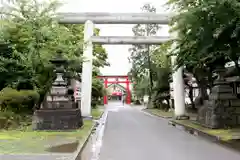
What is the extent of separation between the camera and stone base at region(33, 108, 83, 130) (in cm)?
1697

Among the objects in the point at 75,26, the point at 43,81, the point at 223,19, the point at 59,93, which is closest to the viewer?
the point at 223,19

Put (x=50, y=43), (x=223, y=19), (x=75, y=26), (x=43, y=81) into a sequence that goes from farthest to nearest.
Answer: (x=75, y=26), (x=43, y=81), (x=50, y=43), (x=223, y=19)

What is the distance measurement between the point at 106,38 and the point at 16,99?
8.71m

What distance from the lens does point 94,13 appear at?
24.9 m

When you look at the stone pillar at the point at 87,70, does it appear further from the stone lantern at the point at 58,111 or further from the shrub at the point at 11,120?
the stone lantern at the point at 58,111

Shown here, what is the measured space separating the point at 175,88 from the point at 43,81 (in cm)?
971

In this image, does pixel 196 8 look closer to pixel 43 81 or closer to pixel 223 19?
pixel 223 19

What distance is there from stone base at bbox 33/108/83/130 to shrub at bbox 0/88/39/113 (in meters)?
3.03

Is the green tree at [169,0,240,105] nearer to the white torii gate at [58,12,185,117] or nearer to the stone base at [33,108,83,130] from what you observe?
the white torii gate at [58,12,185,117]

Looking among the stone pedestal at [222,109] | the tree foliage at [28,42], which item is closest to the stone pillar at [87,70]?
the tree foliage at [28,42]

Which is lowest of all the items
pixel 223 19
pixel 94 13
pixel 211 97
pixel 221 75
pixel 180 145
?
pixel 180 145

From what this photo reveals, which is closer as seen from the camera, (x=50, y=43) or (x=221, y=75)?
(x=221, y=75)

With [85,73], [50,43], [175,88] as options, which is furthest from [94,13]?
[175,88]

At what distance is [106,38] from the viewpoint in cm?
2552
